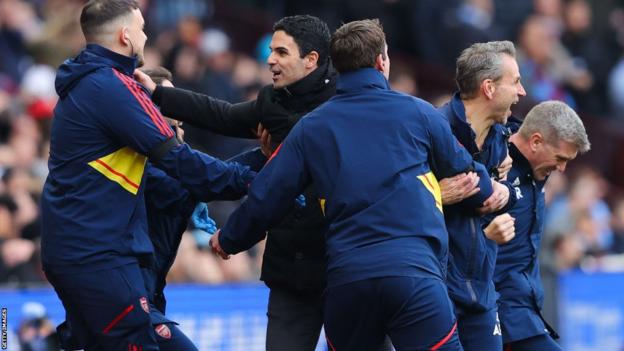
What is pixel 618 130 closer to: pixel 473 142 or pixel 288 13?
pixel 288 13

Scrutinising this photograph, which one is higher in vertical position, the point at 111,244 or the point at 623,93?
the point at 111,244

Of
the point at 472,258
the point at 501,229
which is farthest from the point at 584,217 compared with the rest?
the point at 472,258

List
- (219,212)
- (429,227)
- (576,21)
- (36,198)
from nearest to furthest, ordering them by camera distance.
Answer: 1. (429,227)
2. (36,198)
3. (219,212)
4. (576,21)

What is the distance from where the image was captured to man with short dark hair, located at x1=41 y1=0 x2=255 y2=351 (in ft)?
21.6

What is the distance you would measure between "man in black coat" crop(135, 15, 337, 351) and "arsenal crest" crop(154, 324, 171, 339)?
598mm

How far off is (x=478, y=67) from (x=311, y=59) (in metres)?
0.90

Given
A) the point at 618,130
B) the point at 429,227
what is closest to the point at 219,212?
the point at 429,227

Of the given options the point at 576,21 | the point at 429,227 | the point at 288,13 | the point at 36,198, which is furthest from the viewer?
the point at 576,21

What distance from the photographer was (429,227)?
6.37m

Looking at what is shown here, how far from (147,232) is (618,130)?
1333cm

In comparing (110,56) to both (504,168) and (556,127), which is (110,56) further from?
(556,127)

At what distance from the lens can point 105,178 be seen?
6609mm

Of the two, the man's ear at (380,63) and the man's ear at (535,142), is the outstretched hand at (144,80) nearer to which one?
the man's ear at (380,63)

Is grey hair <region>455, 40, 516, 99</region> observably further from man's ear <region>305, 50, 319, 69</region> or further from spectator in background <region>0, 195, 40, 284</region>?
spectator in background <region>0, 195, 40, 284</region>
